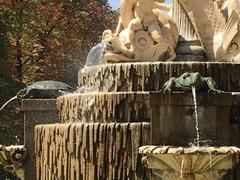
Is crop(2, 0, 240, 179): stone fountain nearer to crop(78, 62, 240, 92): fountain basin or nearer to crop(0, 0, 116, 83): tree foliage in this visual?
crop(78, 62, 240, 92): fountain basin

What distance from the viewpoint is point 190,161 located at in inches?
403

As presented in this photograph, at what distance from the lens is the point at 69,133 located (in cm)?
1221

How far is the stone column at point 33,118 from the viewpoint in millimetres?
14523

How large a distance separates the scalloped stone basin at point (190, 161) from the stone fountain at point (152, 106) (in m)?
0.01

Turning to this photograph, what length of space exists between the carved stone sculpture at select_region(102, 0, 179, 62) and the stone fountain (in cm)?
2

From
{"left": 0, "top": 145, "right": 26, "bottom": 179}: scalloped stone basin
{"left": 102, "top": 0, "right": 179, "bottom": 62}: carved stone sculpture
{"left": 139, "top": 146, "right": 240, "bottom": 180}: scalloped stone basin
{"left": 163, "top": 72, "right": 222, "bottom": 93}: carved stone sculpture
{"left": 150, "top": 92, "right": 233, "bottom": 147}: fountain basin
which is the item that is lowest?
{"left": 0, "top": 145, "right": 26, "bottom": 179}: scalloped stone basin

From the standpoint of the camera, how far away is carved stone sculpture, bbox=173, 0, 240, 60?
14.4 meters

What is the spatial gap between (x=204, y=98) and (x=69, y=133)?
2.33m

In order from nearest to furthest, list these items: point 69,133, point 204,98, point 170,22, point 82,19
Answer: point 204,98 < point 69,133 < point 170,22 < point 82,19

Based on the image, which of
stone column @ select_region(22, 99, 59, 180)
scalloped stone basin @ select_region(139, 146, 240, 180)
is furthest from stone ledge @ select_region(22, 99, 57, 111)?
scalloped stone basin @ select_region(139, 146, 240, 180)

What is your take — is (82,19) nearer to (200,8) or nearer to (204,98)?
(200,8)

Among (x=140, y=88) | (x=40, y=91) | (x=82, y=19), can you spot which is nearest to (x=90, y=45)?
(x=82, y=19)

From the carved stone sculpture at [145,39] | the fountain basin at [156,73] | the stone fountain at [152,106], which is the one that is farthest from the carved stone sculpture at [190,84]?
the carved stone sculpture at [145,39]

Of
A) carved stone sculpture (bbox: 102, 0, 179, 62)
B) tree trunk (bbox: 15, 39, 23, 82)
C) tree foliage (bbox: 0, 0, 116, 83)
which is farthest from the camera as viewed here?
tree foliage (bbox: 0, 0, 116, 83)
